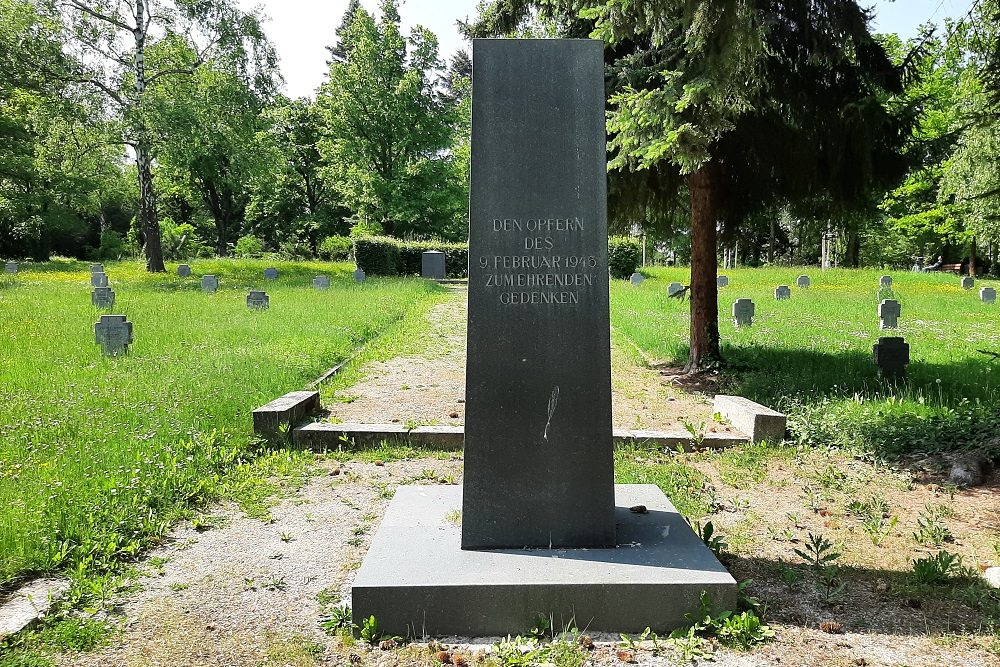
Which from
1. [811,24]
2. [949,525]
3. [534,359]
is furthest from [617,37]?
[949,525]

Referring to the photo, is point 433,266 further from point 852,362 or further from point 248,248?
point 852,362

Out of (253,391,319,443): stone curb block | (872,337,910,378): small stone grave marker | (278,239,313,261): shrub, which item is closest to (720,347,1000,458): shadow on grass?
(872,337,910,378): small stone grave marker

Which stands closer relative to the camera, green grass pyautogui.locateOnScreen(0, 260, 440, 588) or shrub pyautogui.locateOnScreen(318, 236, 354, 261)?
green grass pyautogui.locateOnScreen(0, 260, 440, 588)

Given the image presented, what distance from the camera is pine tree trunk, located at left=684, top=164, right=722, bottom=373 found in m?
9.56

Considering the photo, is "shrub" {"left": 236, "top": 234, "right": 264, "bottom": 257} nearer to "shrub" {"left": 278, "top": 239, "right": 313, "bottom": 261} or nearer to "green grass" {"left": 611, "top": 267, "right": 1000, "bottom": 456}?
"shrub" {"left": 278, "top": 239, "right": 313, "bottom": 261}

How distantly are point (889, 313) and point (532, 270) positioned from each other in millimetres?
14042

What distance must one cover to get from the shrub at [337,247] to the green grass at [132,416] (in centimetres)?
2870

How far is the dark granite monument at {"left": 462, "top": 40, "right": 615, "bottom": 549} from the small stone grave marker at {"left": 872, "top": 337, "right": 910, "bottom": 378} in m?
6.35

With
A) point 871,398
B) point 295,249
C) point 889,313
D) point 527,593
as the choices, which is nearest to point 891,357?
point 871,398

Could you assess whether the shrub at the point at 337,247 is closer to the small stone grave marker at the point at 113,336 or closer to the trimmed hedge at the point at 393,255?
the trimmed hedge at the point at 393,255

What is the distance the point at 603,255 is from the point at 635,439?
323cm

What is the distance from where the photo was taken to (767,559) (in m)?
3.99

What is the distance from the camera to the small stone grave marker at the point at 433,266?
32000mm

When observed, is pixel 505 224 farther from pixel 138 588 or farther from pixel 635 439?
pixel 635 439
